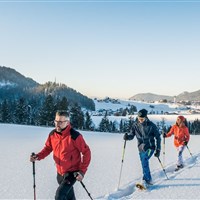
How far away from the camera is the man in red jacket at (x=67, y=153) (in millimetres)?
5633

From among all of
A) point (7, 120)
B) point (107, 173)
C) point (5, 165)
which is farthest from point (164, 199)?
point (7, 120)

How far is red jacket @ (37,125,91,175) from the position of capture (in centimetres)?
566

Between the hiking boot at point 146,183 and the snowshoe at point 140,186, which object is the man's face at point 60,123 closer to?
the snowshoe at point 140,186

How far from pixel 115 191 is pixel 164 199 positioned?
4.67 ft

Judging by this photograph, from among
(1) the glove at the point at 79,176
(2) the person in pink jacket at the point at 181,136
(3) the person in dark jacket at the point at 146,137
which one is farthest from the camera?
(2) the person in pink jacket at the point at 181,136

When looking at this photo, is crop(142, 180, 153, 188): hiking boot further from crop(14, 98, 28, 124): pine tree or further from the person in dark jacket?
crop(14, 98, 28, 124): pine tree

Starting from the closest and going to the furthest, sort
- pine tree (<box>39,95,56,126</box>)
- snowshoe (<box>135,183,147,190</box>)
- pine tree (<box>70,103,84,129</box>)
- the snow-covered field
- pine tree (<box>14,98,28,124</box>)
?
1. the snow-covered field
2. snowshoe (<box>135,183,147,190</box>)
3. pine tree (<box>39,95,56,126</box>)
4. pine tree (<box>70,103,84,129</box>)
5. pine tree (<box>14,98,28,124</box>)

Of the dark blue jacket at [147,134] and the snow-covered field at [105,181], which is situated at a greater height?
the dark blue jacket at [147,134]

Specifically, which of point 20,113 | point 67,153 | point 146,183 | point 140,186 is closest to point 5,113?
point 20,113

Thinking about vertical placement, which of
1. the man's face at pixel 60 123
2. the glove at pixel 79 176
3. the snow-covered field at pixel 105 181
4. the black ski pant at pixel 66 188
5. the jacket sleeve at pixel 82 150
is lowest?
the snow-covered field at pixel 105 181

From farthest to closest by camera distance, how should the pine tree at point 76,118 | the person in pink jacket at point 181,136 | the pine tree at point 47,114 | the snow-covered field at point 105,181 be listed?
1. the pine tree at point 76,118
2. the pine tree at point 47,114
3. the person in pink jacket at point 181,136
4. the snow-covered field at point 105,181

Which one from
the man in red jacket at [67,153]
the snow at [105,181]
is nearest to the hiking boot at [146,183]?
the snow at [105,181]

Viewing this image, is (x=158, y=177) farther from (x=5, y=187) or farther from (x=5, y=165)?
(x=5, y=165)

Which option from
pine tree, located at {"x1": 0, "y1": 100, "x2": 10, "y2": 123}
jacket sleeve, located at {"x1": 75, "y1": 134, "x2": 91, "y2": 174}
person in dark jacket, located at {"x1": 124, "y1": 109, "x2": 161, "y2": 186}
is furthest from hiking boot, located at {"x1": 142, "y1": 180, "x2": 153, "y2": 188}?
pine tree, located at {"x1": 0, "y1": 100, "x2": 10, "y2": 123}
